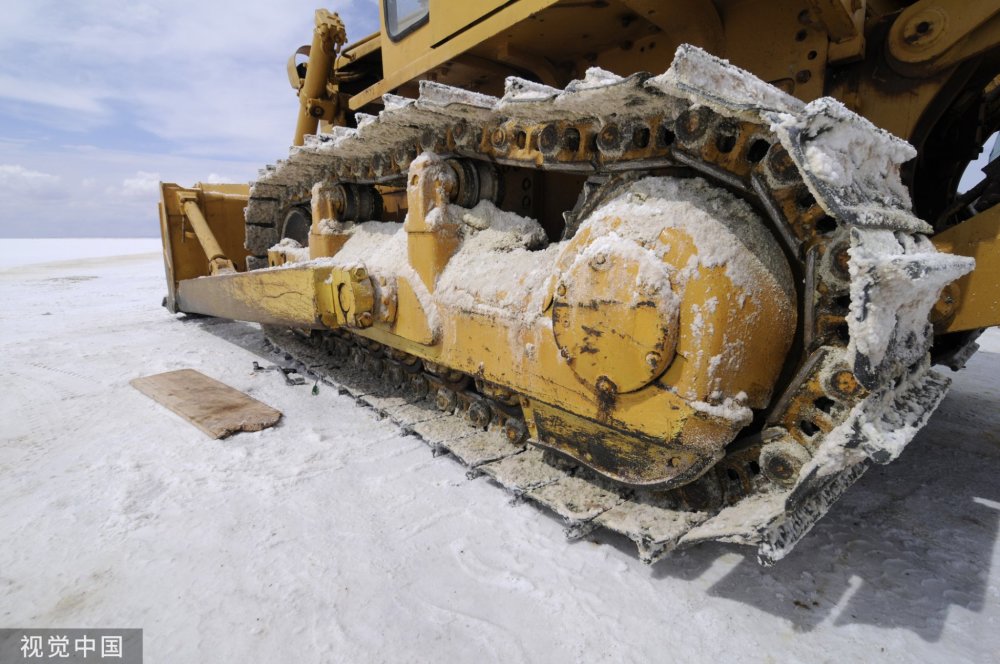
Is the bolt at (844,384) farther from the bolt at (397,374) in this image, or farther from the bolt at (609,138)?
the bolt at (397,374)

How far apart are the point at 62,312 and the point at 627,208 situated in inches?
344

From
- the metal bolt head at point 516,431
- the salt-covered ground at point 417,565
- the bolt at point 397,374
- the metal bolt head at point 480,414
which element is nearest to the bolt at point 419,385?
the bolt at point 397,374

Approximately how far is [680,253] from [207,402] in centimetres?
316

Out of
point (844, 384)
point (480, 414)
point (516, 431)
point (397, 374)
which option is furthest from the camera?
point (397, 374)

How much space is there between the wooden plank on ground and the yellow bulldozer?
62 centimetres

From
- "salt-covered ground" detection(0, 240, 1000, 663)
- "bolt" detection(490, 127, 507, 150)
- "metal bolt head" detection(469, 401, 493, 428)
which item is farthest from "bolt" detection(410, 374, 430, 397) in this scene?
"bolt" detection(490, 127, 507, 150)

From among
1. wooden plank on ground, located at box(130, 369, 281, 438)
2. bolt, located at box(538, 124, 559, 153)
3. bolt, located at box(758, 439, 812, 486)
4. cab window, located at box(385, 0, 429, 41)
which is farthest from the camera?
cab window, located at box(385, 0, 429, 41)

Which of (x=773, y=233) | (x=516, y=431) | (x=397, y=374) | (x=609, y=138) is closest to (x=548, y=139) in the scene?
(x=609, y=138)

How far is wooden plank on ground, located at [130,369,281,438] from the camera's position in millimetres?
3047

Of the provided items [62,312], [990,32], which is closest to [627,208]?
[990,32]

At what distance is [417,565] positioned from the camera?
6.02 ft

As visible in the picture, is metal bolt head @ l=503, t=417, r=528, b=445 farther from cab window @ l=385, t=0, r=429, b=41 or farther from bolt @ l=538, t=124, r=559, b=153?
cab window @ l=385, t=0, r=429, b=41

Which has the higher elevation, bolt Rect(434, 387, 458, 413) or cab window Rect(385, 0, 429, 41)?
cab window Rect(385, 0, 429, 41)

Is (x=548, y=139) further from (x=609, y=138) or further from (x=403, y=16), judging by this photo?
(x=403, y=16)
